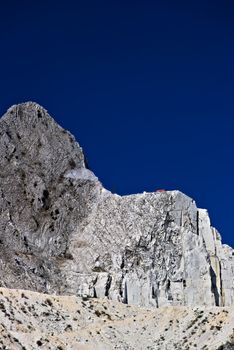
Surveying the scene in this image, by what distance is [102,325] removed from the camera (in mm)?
88375

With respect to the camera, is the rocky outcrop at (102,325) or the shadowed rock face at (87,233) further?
the shadowed rock face at (87,233)

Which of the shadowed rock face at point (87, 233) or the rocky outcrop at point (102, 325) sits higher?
the shadowed rock face at point (87, 233)

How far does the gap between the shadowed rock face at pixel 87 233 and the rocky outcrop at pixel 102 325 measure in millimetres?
5668

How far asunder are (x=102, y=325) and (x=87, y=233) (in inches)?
796

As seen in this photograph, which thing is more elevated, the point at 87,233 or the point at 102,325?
the point at 87,233

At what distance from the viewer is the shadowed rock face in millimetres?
99625

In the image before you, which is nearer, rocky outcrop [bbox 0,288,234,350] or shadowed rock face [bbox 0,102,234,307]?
rocky outcrop [bbox 0,288,234,350]

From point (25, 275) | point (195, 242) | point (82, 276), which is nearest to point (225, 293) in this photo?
point (195, 242)

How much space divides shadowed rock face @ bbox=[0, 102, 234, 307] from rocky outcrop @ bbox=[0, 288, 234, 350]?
5.67m

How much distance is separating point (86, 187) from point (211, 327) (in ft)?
102

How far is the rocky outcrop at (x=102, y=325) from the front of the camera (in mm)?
83188

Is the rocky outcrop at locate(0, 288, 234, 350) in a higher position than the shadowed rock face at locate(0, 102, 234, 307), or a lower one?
lower

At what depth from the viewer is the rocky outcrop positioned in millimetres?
83188

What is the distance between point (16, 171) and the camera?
354ft
